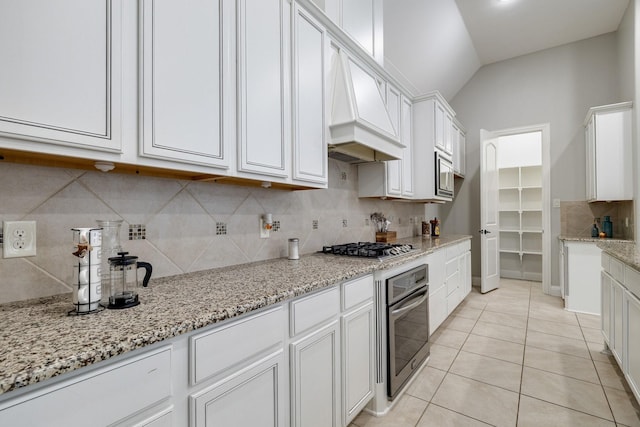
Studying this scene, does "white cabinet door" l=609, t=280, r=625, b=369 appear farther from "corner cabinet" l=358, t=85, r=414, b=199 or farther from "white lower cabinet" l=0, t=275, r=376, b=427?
"corner cabinet" l=358, t=85, r=414, b=199

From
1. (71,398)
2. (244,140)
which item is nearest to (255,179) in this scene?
(244,140)

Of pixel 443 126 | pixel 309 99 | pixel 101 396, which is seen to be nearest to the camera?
pixel 101 396

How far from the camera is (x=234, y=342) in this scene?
1.00m

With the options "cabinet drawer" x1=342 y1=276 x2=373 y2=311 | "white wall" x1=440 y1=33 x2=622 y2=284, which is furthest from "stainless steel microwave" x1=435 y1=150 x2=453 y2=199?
"cabinet drawer" x1=342 y1=276 x2=373 y2=311

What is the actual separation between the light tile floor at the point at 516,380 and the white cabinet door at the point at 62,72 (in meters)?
1.92

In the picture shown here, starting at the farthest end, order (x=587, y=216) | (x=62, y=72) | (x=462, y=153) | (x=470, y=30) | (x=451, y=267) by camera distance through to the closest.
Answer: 1. (x=462, y=153)
2. (x=587, y=216)
3. (x=470, y=30)
4. (x=451, y=267)
5. (x=62, y=72)

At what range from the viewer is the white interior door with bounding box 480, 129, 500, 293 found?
14.1 feet

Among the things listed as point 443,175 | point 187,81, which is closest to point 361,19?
point 187,81

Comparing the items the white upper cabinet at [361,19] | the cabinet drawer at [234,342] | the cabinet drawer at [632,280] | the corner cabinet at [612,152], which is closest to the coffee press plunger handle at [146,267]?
the cabinet drawer at [234,342]

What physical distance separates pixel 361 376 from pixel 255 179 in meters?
1.21

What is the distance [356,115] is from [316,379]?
1501mm

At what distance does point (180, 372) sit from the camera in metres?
0.86

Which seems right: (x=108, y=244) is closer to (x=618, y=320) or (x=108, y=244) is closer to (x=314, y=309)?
(x=314, y=309)

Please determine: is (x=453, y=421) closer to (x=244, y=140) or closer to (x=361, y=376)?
(x=361, y=376)
